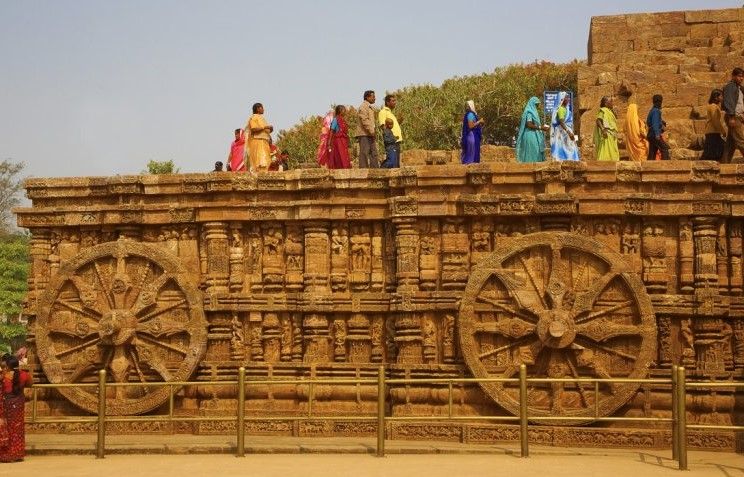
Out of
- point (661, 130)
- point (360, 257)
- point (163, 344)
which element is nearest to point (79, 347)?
point (163, 344)

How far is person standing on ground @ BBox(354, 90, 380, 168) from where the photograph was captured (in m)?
18.3

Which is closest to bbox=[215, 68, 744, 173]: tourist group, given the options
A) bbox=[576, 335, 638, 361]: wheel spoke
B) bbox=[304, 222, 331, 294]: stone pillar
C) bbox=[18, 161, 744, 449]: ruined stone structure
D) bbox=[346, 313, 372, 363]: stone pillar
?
bbox=[18, 161, 744, 449]: ruined stone structure

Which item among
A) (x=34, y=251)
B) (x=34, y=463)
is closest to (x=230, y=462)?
(x=34, y=463)

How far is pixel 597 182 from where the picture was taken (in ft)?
53.3

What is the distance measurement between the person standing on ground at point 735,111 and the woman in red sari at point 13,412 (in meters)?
9.46

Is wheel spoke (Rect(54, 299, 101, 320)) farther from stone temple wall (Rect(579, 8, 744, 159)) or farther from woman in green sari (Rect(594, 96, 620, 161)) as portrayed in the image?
stone temple wall (Rect(579, 8, 744, 159))

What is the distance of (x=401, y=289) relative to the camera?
16578 millimetres

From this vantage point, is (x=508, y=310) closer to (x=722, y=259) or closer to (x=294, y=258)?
(x=722, y=259)

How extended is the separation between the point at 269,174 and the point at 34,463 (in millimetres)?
5033

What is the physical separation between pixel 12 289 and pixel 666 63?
26.9m

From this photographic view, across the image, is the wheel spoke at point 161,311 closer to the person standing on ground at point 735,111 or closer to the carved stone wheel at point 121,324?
the carved stone wheel at point 121,324

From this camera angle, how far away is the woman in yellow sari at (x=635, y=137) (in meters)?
18.1

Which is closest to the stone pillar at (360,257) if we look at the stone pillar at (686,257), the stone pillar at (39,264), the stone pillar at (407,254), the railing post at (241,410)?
the stone pillar at (407,254)

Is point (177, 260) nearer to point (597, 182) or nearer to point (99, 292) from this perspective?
point (99, 292)
